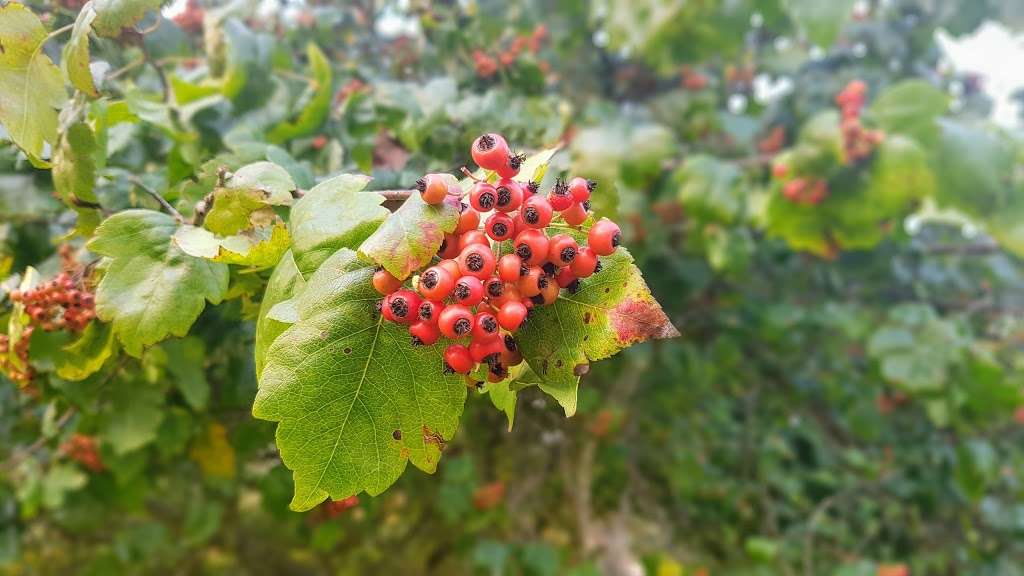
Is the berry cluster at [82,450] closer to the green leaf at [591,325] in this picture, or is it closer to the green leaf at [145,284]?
the green leaf at [145,284]

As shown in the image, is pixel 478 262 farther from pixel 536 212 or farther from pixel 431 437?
pixel 431 437

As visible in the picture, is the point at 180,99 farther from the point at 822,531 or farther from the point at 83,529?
the point at 822,531

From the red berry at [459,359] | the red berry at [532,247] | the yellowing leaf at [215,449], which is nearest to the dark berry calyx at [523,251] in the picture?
the red berry at [532,247]

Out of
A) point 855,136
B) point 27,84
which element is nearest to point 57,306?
point 27,84

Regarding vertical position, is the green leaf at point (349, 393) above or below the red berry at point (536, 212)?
below

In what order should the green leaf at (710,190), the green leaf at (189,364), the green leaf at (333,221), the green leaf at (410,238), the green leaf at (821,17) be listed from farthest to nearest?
1. the green leaf at (710,190)
2. the green leaf at (821,17)
3. the green leaf at (189,364)
4. the green leaf at (333,221)
5. the green leaf at (410,238)

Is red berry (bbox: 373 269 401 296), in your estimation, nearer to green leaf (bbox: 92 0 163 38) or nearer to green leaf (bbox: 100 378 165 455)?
green leaf (bbox: 92 0 163 38)

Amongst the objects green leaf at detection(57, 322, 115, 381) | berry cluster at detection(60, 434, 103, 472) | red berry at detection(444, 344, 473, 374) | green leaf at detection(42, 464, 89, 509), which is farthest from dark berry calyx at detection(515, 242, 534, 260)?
green leaf at detection(42, 464, 89, 509)
